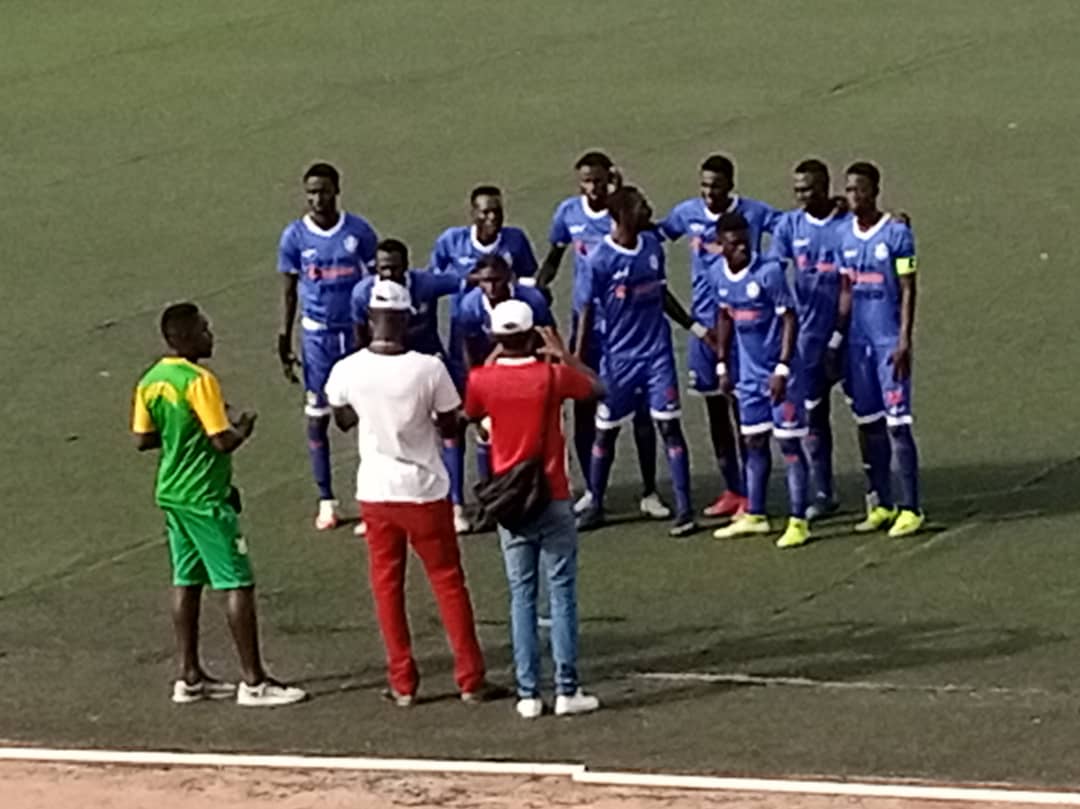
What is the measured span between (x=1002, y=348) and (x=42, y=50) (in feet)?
56.1

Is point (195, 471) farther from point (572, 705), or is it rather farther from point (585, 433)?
point (585, 433)

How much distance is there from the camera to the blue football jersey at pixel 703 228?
1516 centimetres

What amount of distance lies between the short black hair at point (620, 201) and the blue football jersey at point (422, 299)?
3.16ft

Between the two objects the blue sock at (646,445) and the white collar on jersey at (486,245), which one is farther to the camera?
the blue sock at (646,445)

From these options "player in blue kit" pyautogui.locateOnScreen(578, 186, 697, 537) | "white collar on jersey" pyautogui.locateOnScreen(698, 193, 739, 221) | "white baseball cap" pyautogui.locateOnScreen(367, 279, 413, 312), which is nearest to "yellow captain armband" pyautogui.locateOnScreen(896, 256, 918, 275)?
"white collar on jersey" pyautogui.locateOnScreen(698, 193, 739, 221)

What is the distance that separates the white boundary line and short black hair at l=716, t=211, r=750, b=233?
4089 millimetres

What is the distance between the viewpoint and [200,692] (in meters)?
12.7

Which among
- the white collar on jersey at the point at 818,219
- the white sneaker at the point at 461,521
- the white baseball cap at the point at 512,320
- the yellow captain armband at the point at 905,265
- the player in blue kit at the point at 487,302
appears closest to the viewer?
the white baseball cap at the point at 512,320

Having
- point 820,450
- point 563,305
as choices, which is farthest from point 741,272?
point 563,305

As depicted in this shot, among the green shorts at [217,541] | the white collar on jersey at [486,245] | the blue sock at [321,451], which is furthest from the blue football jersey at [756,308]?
the green shorts at [217,541]

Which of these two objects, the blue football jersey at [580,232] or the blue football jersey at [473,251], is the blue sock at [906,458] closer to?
the blue football jersey at [580,232]

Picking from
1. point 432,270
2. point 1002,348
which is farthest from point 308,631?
point 1002,348

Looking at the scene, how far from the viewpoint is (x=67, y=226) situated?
24250mm

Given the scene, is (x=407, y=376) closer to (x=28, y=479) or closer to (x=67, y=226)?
(x=28, y=479)
